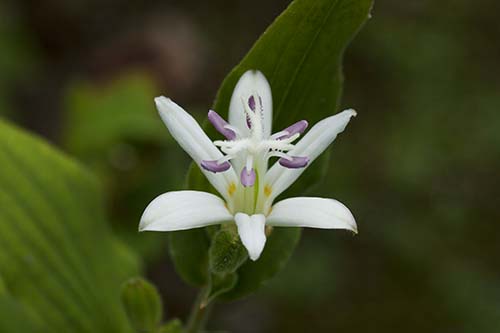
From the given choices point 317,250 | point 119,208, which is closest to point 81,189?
point 119,208

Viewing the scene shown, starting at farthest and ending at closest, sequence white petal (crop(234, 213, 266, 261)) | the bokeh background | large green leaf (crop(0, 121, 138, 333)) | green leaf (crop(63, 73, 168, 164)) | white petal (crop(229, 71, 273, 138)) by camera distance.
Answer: the bokeh background → green leaf (crop(63, 73, 168, 164)) → large green leaf (crop(0, 121, 138, 333)) → white petal (crop(229, 71, 273, 138)) → white petal (crop(234, 213, 266, 261))

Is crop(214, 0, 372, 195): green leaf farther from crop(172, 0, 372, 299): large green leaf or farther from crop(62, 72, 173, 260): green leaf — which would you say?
crop(62, 72, 173, 260): green leaf

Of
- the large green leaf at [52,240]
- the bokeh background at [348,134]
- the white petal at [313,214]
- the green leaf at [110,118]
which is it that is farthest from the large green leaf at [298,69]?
the green leaf at [110,118]

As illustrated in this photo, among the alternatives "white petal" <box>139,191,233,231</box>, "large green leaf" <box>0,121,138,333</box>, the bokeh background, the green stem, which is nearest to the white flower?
"white petal" <box>139,191,233,231</box>

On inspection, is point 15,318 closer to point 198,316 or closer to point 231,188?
point 198,316

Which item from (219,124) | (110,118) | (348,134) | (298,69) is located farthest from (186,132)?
(348,134)
